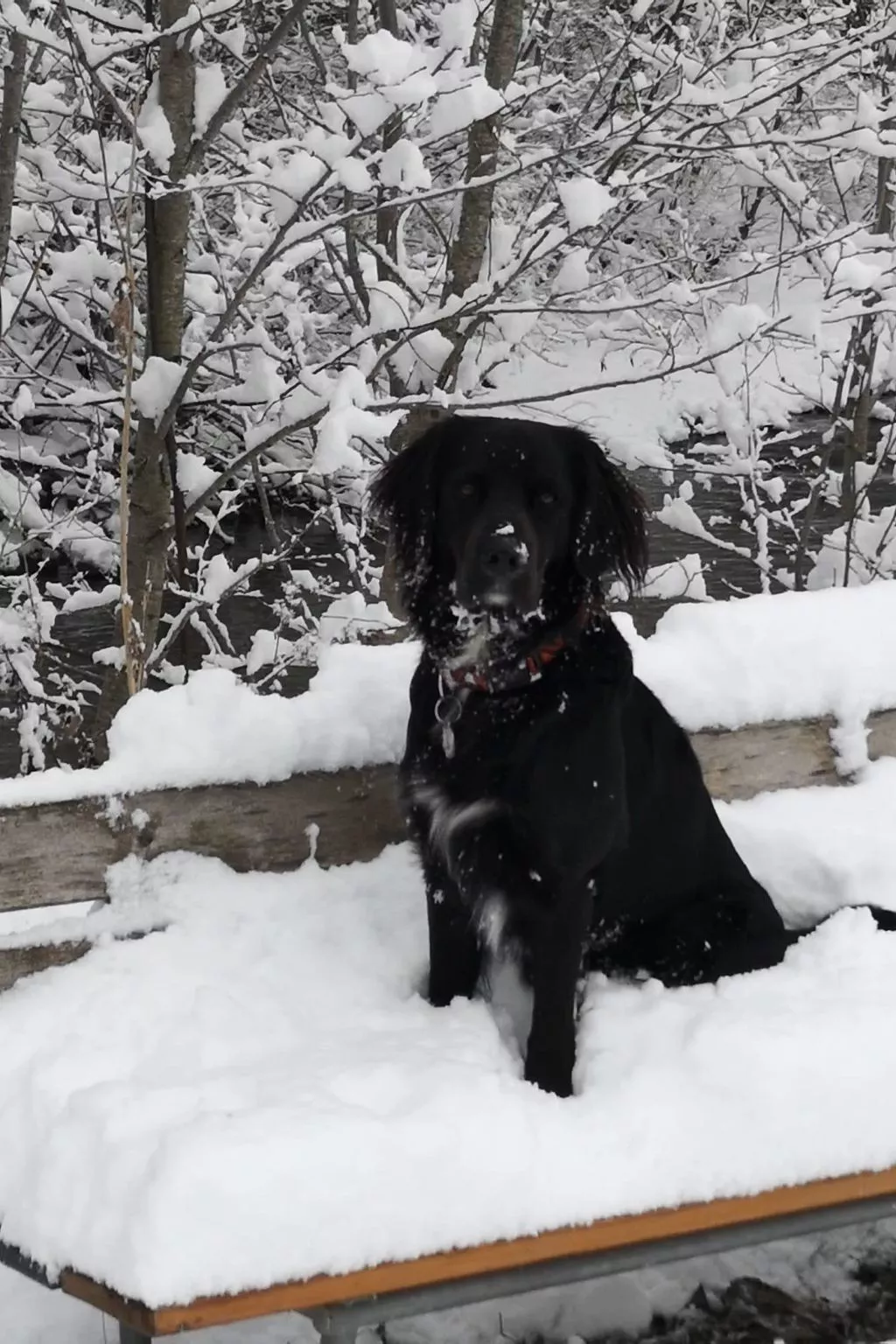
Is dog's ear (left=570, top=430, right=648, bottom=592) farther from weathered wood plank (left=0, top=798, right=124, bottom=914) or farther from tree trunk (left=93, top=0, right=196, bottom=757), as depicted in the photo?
tree trunk (left=93, top=0, right=196, bottom=757)

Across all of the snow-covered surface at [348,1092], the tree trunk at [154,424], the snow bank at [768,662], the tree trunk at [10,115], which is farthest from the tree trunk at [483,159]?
the snow-covered surface at [348,1092]

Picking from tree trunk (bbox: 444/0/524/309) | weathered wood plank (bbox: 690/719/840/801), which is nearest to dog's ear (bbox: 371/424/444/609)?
weathered wood plank (bbox: 690/719/840/801)

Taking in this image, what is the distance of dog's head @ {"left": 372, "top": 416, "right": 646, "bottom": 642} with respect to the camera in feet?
7.68

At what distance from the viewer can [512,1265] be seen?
1.92m

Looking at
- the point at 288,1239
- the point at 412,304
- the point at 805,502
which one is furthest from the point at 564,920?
the point at 805,502

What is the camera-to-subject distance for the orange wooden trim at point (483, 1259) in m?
1.74

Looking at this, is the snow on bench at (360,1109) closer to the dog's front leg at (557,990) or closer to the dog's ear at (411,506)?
the dog's front leg at (557,990)

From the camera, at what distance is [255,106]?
249 inches

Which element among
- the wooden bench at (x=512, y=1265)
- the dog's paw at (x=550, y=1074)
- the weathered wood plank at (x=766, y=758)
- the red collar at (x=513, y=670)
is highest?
the red collar at (x=513, y=670)

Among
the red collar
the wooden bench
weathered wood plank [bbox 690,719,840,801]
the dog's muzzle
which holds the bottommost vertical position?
the wooden bench

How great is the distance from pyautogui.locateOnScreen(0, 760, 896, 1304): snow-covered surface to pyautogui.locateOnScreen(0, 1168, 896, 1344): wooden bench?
0.09ft

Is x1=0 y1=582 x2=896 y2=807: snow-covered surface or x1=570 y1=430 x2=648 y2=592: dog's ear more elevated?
x1=570 y1=430 x2=648 y2=592: dog's ear

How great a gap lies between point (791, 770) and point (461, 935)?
98 cm

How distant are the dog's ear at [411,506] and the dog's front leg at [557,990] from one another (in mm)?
658
